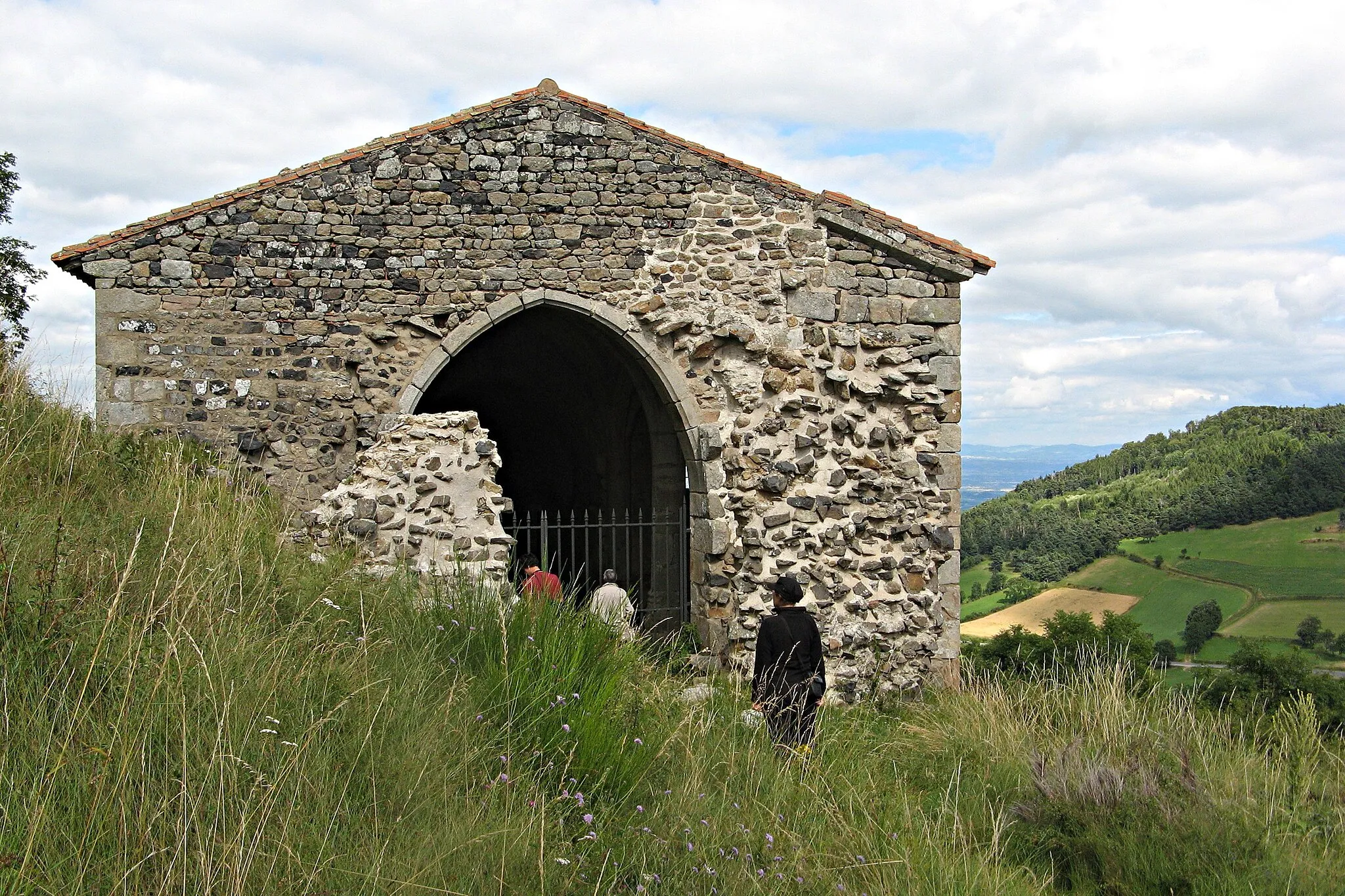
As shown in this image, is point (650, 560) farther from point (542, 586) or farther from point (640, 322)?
point (542, 586)

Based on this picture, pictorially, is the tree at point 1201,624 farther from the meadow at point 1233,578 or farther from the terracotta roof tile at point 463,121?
the terracotta roof tile at point 463,121

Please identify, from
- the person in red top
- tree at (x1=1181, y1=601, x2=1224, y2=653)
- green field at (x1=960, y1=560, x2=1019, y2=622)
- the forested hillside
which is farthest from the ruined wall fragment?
the forested hillside

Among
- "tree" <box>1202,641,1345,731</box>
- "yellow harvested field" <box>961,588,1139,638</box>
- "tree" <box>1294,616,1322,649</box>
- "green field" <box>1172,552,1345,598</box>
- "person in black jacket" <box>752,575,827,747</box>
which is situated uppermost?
"person in black jacket" <box>752,575,827,747</box>

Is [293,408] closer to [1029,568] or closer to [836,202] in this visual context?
[836,202]

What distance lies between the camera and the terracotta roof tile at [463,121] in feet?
26.5

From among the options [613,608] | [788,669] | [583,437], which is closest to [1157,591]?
[583,437]

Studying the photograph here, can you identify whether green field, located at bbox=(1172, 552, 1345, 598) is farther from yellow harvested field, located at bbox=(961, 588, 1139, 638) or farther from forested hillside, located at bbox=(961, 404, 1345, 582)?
yellow harvested field, located at bbox=(961, 588, 1139, 638)

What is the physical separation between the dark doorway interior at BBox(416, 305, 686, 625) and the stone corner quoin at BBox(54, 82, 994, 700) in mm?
716

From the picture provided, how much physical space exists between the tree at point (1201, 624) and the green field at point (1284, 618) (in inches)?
12.5

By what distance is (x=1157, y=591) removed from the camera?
22.6 m

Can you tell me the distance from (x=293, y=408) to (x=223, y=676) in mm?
5789

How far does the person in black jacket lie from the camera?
5469mm

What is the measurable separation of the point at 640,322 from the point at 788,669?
4.24 metres

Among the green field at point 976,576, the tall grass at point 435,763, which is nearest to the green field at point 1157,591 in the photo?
the green field at point 976,576
